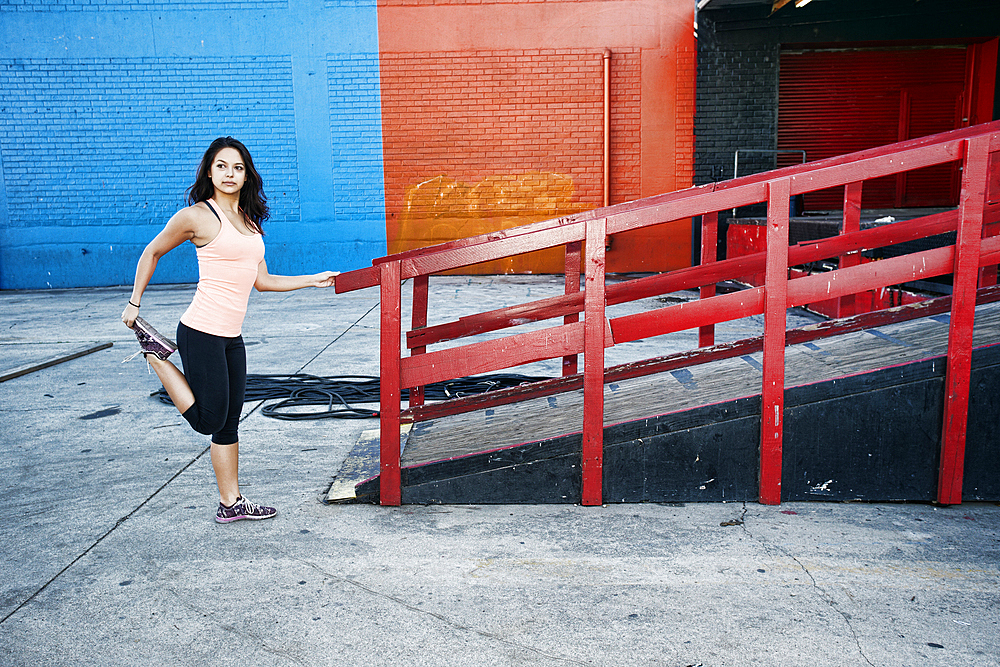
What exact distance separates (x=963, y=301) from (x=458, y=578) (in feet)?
8.10

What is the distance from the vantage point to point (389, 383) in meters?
3.60

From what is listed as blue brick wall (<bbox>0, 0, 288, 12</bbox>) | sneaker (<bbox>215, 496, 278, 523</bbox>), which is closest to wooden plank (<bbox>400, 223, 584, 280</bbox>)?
sneaker (<bbox>215, 496, 278, 523</bbox>)

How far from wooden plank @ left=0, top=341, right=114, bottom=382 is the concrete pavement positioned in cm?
270

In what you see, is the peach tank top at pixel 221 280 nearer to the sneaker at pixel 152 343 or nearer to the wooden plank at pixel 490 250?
the sneaker at pixel 152 343

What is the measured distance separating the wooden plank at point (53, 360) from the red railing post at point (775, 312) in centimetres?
625

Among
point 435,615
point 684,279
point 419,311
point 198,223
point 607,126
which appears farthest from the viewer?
point 607,126

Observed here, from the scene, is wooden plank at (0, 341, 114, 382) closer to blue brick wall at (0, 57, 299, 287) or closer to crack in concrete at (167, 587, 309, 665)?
crack in concrete at (167, 587, 309, 665)

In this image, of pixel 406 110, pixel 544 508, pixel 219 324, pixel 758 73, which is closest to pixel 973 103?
pixel 758 73

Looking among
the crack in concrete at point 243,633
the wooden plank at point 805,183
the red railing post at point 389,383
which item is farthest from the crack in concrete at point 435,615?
the wooden plank at point 805,183

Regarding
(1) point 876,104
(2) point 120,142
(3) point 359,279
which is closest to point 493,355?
(3) point 359,279

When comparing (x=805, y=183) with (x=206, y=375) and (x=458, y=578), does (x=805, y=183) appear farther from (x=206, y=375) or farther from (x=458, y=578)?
(x=206, y=375)

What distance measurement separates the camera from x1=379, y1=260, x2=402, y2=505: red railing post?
353 cm

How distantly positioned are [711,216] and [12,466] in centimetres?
421

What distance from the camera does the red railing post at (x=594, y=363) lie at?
3.45 metres
